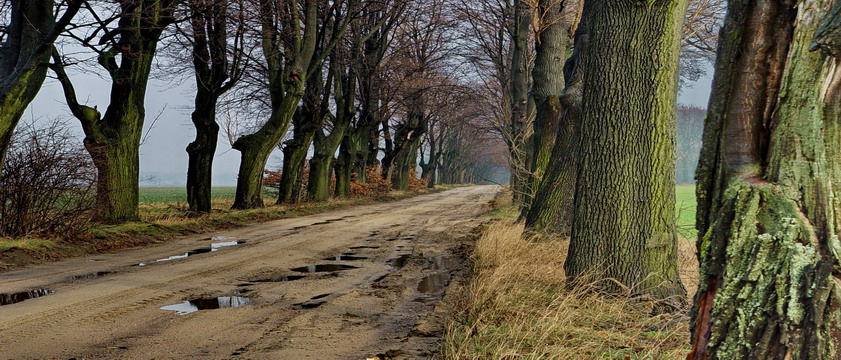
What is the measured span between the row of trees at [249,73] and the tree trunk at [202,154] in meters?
0.03

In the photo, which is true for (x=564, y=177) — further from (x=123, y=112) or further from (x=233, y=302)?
(x=123, y=112)

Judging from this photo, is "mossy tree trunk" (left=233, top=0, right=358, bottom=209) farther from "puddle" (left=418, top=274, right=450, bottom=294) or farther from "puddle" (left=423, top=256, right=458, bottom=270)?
"puddle" (left=418, top=274, right=450, bottom=294)

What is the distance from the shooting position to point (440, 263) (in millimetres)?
9180

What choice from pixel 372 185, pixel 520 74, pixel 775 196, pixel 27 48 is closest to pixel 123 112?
pixel 27 48

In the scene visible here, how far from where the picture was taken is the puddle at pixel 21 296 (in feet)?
19.8

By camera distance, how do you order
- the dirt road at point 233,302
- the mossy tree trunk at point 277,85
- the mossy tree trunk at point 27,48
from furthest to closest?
the mossy tree trunk at point 277,85 < the mossy tree trunk at point 27,48 < the dirt road at point 233,302

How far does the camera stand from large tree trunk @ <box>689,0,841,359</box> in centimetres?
242

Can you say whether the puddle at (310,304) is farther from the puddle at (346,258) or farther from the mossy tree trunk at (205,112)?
the mossy tree trunk at (205,112)

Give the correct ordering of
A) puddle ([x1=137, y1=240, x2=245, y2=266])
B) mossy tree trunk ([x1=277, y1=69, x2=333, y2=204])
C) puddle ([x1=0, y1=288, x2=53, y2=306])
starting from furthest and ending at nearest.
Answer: mossy tree trunk ([x1=277, y1=69, x2=333, y2=204])
puddle ([x1=137, y1=240, x2=245, y2=266])
puddle ([x1=0, y1=288, x2=53, y2=306])

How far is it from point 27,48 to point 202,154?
257 inches

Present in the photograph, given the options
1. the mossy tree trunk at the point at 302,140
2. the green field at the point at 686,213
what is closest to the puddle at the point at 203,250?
the green field at the point at 686,213

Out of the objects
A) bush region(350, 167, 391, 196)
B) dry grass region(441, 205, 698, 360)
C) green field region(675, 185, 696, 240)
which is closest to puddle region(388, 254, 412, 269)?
dry grass region(441, 205, 698, 360)

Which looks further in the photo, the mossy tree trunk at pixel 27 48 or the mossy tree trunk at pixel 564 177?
the mossy tree trunk at pixel 27 48

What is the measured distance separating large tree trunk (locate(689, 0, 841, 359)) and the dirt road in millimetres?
2275
